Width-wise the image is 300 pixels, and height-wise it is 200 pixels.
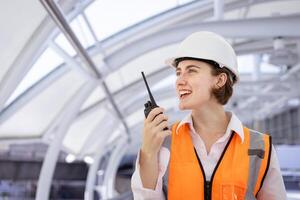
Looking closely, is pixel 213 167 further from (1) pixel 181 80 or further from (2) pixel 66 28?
(2) pixel 66 28

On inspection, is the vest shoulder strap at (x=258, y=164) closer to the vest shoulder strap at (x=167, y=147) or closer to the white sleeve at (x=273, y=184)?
the white sleeve at (x=273, y=184)

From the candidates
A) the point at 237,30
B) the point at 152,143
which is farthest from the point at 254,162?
the point at 237,30

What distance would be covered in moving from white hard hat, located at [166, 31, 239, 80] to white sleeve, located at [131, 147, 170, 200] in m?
0.60

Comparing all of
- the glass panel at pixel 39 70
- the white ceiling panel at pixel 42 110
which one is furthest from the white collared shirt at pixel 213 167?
the white ceiling panel at pixel 42 110

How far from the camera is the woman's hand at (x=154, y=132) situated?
219 centimetres

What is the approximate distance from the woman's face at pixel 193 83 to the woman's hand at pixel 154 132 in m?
0.23

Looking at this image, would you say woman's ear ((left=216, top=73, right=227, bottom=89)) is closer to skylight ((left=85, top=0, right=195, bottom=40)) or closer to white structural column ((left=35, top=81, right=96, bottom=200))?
skylight ((left=85, top=0, right=195, bottom=40))

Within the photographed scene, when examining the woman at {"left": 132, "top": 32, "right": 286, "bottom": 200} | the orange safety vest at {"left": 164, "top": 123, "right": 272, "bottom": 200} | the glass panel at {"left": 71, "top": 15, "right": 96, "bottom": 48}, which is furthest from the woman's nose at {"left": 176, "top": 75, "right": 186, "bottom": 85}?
the glass panel at {"left": 71, "top": 15, "right": 96, "bottom": 48}

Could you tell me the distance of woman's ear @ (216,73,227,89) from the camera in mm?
2480

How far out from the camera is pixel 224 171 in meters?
2.28

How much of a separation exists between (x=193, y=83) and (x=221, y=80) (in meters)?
0.22

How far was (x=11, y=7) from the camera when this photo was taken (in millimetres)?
6125

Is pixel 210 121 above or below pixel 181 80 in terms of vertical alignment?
below

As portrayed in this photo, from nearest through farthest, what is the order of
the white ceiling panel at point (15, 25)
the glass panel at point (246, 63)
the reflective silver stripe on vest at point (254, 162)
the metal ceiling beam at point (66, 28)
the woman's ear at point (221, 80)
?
the reflective silver stripe on vest at point (254, 162), the woman's ear at point (221, 80), the metal ceiling beam at point (66, 28), the white ceiling panel at point (15, 25), the glass panel at point (246, 63)
